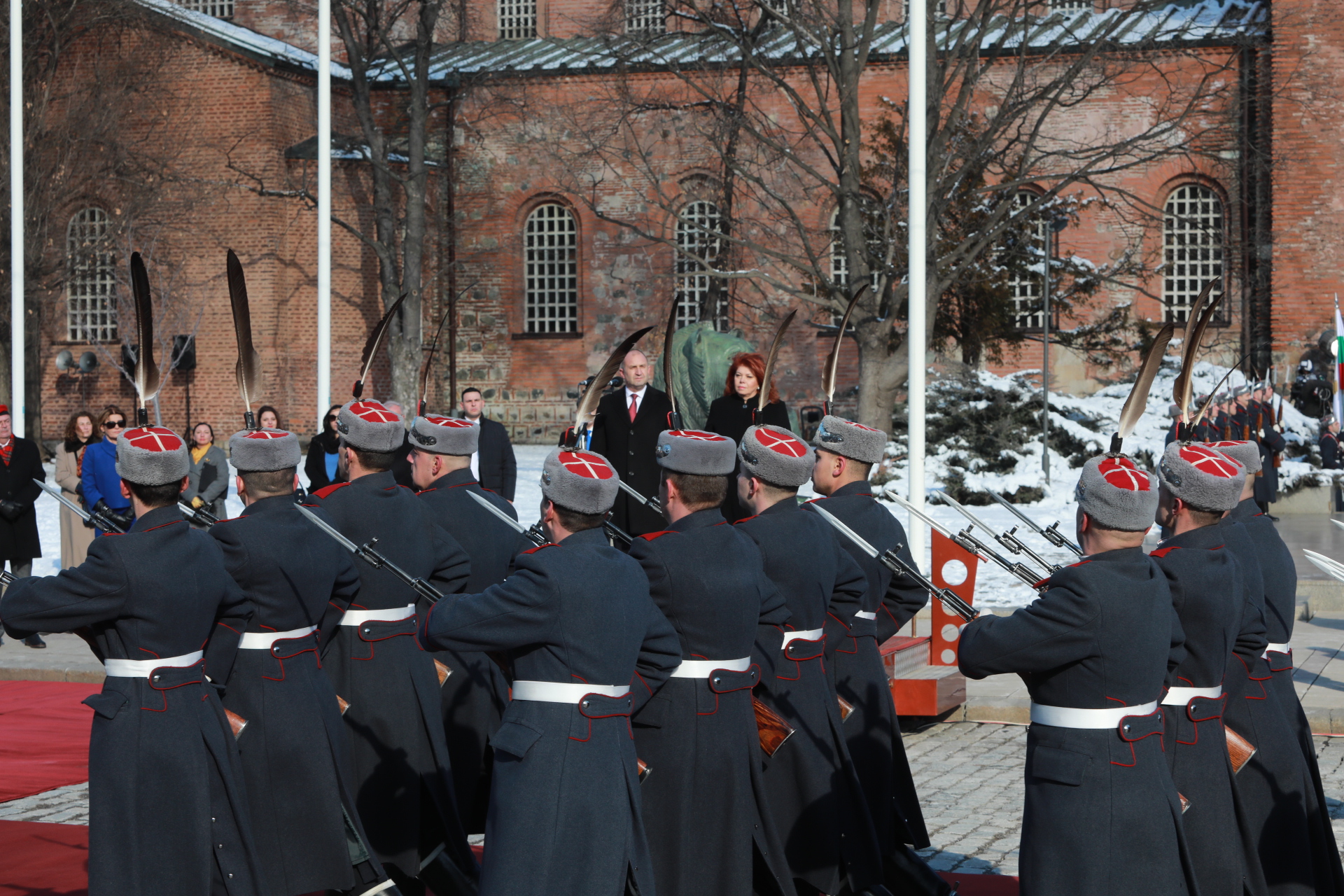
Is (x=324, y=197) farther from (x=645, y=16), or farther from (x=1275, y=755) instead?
(x=645, y=16)

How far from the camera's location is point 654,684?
4.85 m

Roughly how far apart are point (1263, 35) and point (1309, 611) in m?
18.2

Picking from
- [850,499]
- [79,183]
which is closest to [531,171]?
[79,183]

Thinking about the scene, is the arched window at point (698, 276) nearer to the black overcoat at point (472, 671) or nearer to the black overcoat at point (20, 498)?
the black overcoat at point (20, 498)

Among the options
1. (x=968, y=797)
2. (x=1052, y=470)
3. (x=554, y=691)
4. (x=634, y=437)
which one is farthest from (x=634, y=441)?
(x=1052, y=470)

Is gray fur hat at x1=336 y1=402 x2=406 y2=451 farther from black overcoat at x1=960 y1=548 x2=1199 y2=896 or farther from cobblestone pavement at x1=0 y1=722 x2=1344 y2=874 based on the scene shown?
black overcoat at x1=960 y1=548 x2=1199 y2=896

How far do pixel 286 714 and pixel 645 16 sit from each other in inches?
1051

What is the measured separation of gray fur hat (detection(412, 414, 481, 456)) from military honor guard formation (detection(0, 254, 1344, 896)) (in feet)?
1.23

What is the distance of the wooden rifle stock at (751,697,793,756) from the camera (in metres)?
5.34

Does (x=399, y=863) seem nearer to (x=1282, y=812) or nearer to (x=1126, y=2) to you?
(x=1282, y=812)

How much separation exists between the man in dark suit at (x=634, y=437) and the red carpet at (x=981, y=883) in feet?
16.3

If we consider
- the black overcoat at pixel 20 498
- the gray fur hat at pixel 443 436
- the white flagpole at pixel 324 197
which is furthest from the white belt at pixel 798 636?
the white flagpole at pixel 324 197

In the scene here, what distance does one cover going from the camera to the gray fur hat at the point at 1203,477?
493 centimetres

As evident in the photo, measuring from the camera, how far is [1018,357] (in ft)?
98.6
